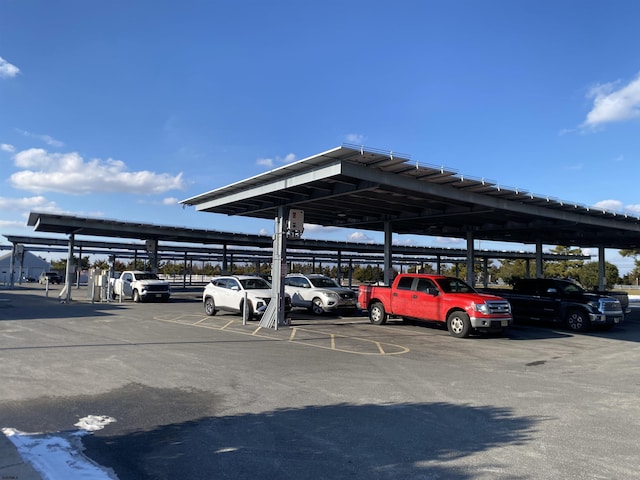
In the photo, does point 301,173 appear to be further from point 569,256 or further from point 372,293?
point 569,256

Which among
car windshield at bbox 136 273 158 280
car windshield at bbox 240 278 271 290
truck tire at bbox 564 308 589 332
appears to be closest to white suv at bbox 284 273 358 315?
car windshield at bbox 240 278 271 290

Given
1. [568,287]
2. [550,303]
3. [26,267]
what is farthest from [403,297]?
[26,267]

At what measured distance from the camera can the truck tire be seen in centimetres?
1788

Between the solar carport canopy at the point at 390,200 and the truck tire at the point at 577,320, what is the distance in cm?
478

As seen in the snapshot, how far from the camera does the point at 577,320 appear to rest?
18125 mm

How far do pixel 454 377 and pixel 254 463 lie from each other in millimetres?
5443

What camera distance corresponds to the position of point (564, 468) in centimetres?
472

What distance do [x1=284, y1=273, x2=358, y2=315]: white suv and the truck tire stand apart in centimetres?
865

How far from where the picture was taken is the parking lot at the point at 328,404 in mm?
4852

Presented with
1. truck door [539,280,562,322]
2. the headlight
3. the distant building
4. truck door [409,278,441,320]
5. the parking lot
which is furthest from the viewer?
the distant building

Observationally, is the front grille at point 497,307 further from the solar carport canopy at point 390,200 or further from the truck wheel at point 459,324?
the solar carport canopy at point 390,200

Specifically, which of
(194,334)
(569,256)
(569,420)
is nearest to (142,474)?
(569,420)

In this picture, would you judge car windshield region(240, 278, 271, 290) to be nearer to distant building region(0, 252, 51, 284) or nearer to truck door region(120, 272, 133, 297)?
truck door region(120, 272, 133, 297)

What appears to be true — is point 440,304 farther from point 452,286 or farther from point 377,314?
point 377,314
